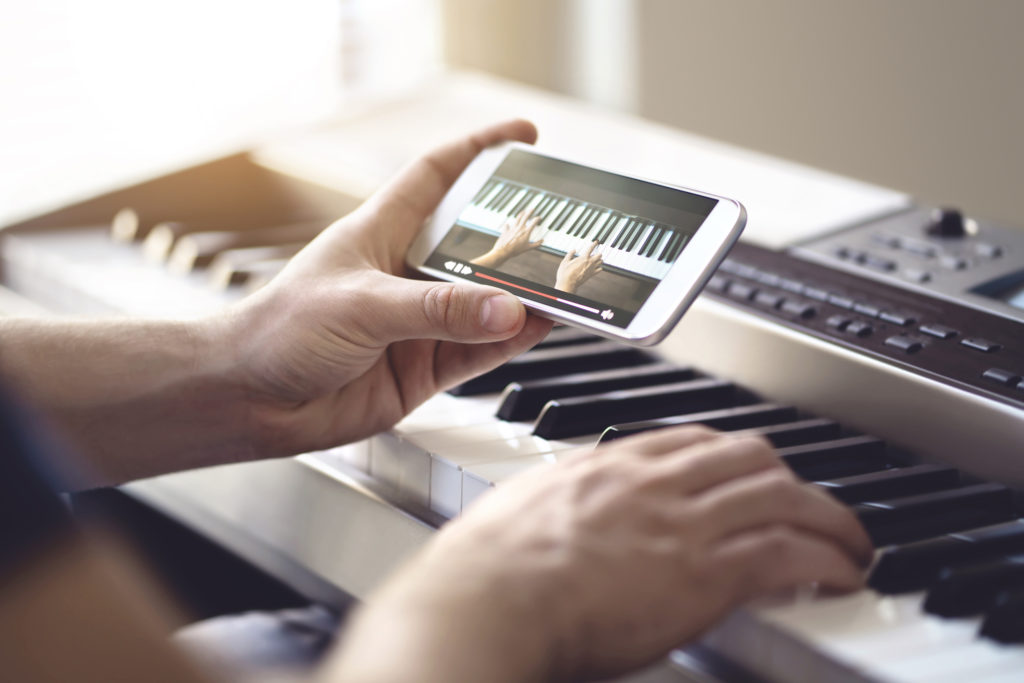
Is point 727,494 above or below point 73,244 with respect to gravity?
above

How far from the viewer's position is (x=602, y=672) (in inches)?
24.7

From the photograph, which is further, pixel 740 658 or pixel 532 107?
pixel 532 107

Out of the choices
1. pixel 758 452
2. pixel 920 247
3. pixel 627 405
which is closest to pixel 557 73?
pixel 920 247

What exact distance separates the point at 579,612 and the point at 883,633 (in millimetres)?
197

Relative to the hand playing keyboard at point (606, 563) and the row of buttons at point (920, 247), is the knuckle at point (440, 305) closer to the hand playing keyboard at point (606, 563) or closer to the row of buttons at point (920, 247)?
the hand playing keyboard at point (606, 563)

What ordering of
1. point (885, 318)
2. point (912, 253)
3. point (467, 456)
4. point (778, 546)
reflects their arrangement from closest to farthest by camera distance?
1. point (778, 546)
2. point (467, 456)
3. point (885, 318)
4. point (912, 253)

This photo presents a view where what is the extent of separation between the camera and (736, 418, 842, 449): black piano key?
902mm

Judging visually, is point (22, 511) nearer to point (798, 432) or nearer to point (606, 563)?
point (606, 563)

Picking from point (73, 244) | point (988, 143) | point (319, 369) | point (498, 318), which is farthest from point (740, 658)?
point (988, 143)

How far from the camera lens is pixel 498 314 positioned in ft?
2.78

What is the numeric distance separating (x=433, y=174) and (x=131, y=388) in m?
0.36

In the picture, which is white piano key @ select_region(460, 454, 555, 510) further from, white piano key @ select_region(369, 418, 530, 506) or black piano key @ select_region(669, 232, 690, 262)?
black piano key @ select_region(669, 232, 690, 262)

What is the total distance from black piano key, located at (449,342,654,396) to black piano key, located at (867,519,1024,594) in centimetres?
42

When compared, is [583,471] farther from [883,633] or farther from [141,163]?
[141,163]
